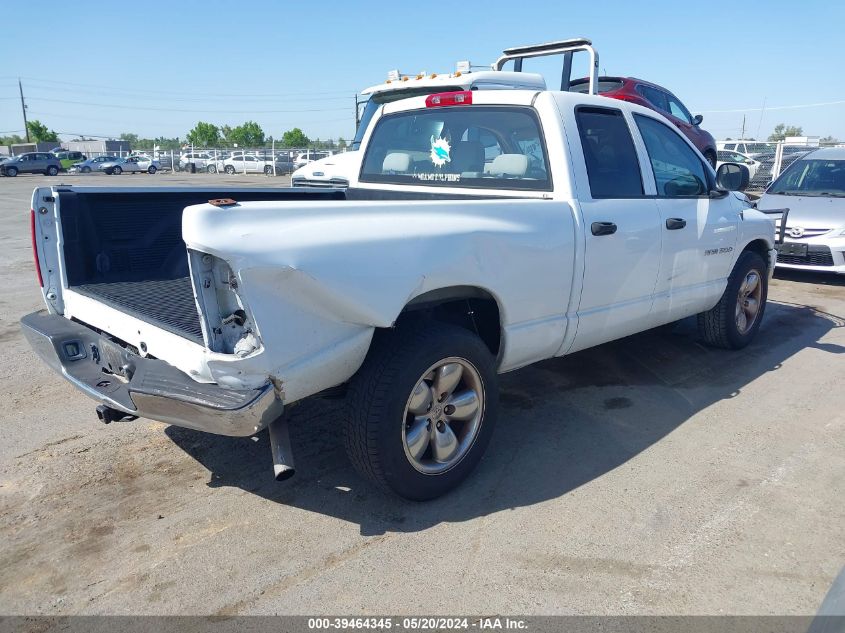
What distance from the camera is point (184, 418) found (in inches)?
104

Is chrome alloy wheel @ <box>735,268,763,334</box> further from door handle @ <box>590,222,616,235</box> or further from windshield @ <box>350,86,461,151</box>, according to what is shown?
windshield @ <box>350,86,461,151</box>

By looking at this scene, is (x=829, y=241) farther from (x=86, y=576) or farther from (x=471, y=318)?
(x=86, y=576)

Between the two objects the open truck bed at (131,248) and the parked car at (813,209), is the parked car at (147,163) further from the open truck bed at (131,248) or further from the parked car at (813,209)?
the open truck bed at (131,248)

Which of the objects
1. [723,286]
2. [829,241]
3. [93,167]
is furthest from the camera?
[93,167]

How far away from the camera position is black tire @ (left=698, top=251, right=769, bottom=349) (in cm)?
534

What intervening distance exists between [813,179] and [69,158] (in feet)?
179

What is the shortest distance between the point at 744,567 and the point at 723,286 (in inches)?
113

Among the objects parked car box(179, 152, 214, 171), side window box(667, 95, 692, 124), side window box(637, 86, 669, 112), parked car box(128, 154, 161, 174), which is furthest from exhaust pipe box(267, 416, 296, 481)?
parked car box(128, 154, 161, 174)

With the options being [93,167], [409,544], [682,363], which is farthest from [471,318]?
[93,167]

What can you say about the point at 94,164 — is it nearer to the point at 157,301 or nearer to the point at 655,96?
the point at 655,96

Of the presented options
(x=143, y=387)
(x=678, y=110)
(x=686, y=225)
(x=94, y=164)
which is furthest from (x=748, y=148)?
(x=94, y=164)

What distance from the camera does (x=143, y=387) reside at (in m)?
2.71

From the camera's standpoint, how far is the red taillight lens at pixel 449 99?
168 inches

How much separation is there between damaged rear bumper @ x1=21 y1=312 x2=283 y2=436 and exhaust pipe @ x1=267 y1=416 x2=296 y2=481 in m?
0.24
